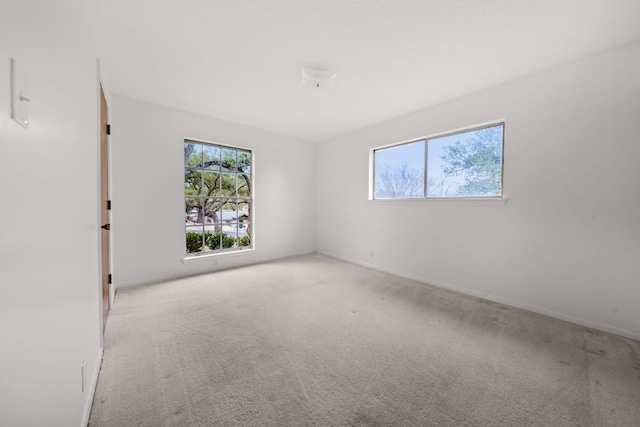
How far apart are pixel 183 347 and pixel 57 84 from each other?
190 cm

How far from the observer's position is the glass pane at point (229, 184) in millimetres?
4332

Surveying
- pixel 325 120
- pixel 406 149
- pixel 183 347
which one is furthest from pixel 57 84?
pixel 406 149

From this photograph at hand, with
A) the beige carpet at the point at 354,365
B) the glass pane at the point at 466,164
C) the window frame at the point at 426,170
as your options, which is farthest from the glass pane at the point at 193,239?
the glass pane at the point at 466,164

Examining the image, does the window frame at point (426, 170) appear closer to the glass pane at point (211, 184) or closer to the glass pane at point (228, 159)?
the glass pane at point (228, 159)

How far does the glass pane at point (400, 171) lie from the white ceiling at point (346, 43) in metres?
0.86

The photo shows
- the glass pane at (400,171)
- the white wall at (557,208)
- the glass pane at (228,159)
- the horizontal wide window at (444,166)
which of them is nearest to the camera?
the white wall at (557,208)

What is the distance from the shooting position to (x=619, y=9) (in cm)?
180

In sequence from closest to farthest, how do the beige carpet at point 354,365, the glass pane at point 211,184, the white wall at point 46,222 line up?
the white wall at point 46,222, the beige carpet at point 354,365, the glass pane at point 211,184

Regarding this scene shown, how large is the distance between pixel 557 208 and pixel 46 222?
12.4ft

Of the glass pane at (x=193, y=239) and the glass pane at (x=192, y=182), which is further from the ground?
the glass pane at (x=192, y=182)

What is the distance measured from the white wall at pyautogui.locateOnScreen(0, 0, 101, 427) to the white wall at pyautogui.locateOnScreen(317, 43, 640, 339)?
3.67m

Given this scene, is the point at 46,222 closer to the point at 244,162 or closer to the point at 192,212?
the point at 192,212

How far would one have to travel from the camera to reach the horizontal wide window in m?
3.05

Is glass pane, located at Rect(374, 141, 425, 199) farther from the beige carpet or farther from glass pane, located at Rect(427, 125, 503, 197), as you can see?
the beige carpet
